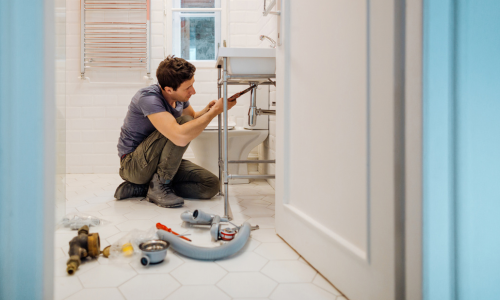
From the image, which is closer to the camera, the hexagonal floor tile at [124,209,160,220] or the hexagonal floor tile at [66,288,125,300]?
the hexagonal floor tile at [66,288,125,300]

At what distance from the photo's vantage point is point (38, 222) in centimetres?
55

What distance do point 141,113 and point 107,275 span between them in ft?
3.56

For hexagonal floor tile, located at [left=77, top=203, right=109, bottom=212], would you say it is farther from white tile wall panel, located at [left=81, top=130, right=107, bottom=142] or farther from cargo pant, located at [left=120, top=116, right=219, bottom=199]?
white tile wall panel, located at [left=81, top=130, right=107, bottom=142]

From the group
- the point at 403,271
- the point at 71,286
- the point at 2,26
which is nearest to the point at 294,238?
the point at 403,271

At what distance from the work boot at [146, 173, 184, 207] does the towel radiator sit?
145 centimetres

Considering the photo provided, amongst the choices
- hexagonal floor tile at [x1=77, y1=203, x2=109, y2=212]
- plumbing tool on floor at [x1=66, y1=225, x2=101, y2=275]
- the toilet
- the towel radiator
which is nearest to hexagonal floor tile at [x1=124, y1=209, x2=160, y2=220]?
hexagonal floor tile at [x1=77, y1=203, x2=109, y2=212]

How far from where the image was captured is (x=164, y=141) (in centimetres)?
191

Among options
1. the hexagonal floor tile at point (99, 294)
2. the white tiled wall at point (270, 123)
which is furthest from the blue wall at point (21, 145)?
the white tiled wall at point (270, 123)

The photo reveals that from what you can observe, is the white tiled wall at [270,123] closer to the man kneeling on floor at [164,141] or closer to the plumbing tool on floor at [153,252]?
the man kneeling on floor at [164,141]

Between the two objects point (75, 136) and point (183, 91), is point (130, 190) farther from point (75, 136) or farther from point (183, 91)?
point (75, 136)

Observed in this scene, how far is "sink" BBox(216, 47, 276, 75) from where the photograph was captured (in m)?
1.52

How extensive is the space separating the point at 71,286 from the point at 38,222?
0.52 meters

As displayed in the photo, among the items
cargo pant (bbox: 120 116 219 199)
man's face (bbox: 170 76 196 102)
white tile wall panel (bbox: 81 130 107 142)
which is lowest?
cargo pant (bbox: 120 116 219 199)

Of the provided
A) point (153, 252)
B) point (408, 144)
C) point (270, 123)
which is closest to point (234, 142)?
point (270, 123)
